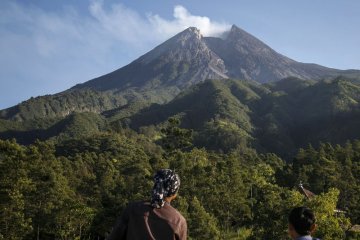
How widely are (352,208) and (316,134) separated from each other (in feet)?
A: 324

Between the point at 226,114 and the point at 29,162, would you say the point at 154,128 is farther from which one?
the point at 29,162

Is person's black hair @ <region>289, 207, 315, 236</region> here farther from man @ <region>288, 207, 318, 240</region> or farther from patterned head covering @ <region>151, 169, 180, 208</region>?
patterned head covering @ <region>151, 169, 180, 208</region>

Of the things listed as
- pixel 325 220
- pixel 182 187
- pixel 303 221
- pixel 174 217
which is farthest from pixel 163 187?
pixel 182 187

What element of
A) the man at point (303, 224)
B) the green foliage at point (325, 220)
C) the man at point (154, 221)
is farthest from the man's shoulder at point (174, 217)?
the green foliage at point (325, 220)

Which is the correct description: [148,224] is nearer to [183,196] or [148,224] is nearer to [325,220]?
[325,220]

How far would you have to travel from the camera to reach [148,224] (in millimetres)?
3785

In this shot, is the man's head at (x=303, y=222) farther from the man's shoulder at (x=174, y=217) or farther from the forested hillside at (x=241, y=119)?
the forested hillside at (x=241, y=119)

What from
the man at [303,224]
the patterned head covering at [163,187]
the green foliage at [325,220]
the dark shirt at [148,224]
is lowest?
the green foliage at [325,220]

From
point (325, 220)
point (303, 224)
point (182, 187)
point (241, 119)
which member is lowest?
point (325, 220)

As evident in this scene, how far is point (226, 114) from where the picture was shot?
152 m

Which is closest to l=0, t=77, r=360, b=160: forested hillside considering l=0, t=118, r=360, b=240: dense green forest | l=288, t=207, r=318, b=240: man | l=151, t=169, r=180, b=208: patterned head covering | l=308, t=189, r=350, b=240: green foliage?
l=0, t=118, r=360, b=240: dense green forest

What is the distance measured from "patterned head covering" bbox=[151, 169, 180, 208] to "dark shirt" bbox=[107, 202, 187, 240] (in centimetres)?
7

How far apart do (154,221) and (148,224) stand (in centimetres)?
5

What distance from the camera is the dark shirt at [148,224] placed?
3.77 meters
